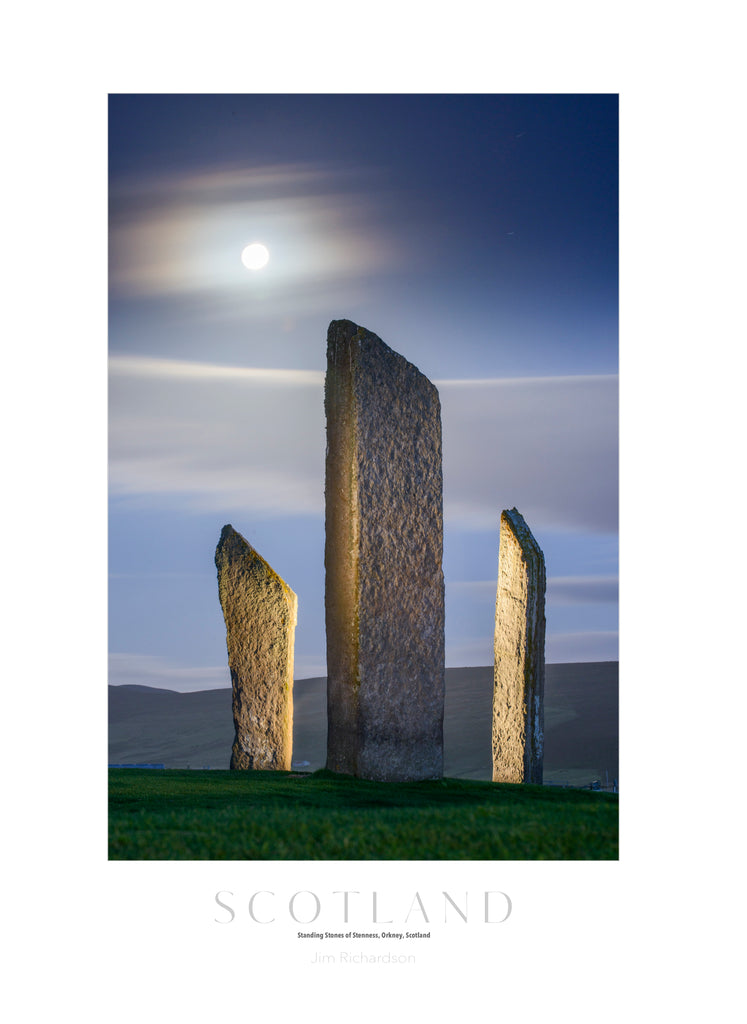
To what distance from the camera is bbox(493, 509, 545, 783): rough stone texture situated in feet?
27.7

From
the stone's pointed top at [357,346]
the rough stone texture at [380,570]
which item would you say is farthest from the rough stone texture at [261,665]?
the stone's pointed top at [357,346]

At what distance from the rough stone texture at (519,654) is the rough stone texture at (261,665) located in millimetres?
1905

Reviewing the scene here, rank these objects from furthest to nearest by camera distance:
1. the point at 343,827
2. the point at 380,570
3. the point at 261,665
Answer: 1. the point at 261,665
2. the point at 380,570
3. the point at 343,827

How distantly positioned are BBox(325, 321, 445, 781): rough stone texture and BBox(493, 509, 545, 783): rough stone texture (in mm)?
1508

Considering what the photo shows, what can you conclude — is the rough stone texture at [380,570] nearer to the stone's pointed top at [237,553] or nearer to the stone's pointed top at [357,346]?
the stone's pointed top at [357,346]

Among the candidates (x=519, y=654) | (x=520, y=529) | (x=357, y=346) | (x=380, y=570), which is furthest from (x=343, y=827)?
(x=520, y=529)

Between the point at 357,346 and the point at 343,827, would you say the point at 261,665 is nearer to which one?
the point at 357,346

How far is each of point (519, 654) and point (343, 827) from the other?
4.15m

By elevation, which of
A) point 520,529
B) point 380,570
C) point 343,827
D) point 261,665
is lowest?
point 343,827

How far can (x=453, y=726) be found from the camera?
18469 millimetres

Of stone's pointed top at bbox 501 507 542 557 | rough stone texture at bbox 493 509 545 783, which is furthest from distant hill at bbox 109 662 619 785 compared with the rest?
stone's pointed top at bbox 501 507 542 557

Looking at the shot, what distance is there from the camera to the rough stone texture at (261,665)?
828 centimetres

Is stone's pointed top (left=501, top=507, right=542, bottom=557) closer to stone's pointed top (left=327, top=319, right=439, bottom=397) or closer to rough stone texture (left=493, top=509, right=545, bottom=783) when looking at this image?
rough stone texture (left=493, top=509, right=545, bottom=783)
